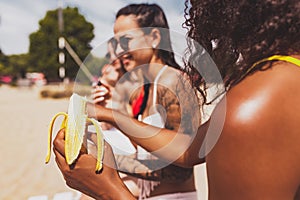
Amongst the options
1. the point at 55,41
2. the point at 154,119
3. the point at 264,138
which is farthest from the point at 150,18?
the point at 55,41

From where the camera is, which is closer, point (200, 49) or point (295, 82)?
point (295, 82)

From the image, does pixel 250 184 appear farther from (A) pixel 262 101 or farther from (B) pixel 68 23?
(B) pixel 68 23

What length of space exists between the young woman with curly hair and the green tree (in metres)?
41.6

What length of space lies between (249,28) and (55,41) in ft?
151

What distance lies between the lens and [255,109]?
2.84 feet

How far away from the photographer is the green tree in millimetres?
43078

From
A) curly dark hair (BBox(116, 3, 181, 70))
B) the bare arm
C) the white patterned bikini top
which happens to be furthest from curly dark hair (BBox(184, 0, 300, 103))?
curly dark hair (BBox(116, 3, 181, 70))

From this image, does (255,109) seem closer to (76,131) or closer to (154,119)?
(76,131)

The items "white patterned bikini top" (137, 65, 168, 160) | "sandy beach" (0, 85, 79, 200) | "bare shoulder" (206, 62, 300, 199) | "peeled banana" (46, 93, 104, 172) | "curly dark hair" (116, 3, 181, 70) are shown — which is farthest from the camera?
"sandy beach" (0, 85, 79, 200)

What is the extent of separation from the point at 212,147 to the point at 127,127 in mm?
694

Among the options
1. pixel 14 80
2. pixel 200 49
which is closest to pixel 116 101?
pixel 200 49

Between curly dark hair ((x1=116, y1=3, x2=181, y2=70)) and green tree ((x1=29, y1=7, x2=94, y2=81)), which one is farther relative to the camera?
green tree ((x1=29, y1=7, x2=94, y2=81))

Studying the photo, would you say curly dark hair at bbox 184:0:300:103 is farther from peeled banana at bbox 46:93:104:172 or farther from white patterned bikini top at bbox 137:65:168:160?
white patterned bikini top at bbox 137:65:168:160

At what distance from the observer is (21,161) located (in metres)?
6.73
